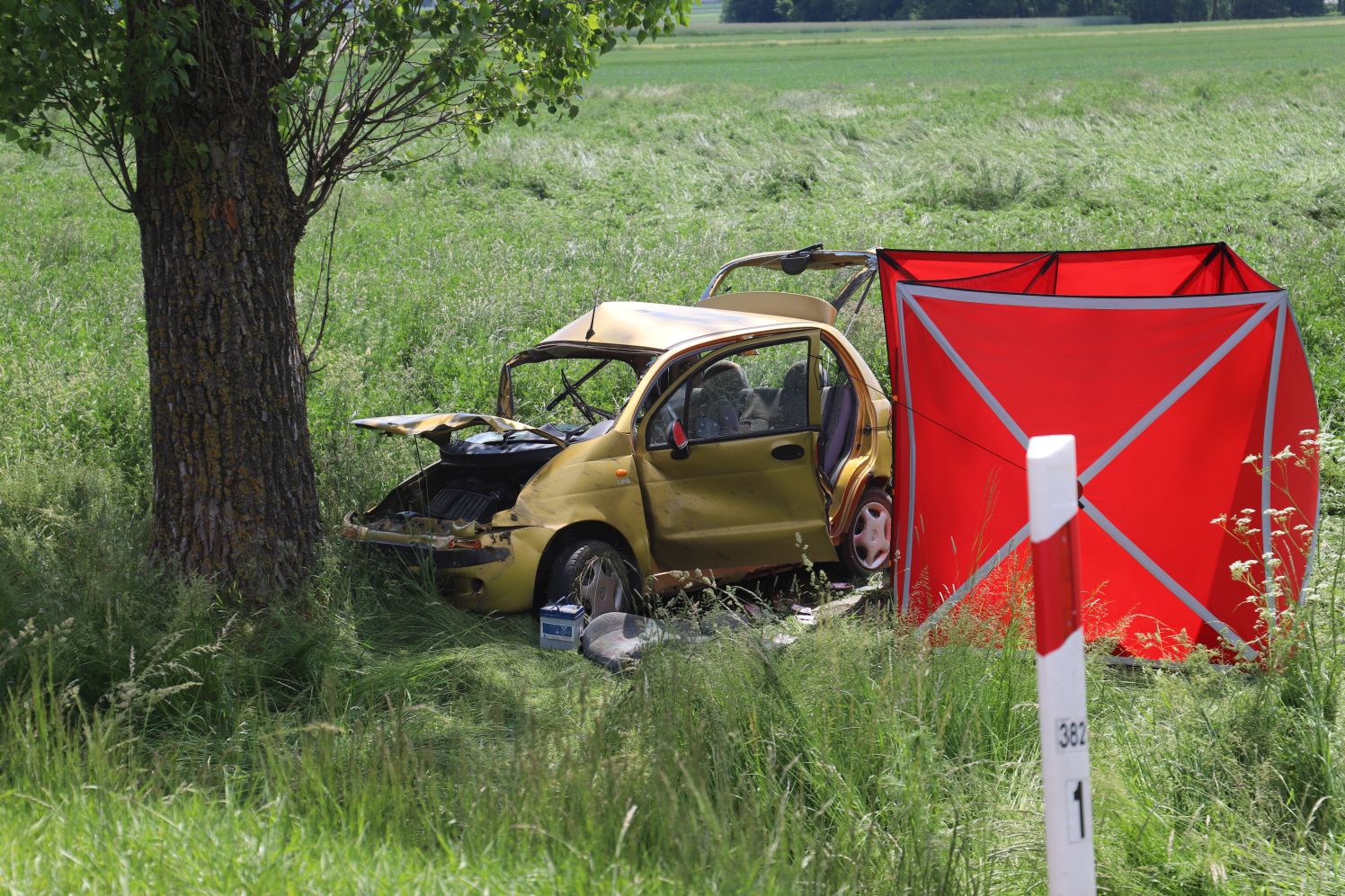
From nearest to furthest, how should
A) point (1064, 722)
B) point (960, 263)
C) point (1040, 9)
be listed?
1. point (1064, 722)
2. point (960, 263)
3. point (1040, 9)

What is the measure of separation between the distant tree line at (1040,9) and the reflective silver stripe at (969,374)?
9877cm

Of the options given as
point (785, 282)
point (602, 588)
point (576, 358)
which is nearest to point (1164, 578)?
point (602, 588)

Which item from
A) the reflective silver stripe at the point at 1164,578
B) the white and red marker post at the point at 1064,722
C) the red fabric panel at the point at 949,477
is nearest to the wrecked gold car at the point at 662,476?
the red fabric panel at the point at 949,477

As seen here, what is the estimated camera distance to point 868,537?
835 centimetres

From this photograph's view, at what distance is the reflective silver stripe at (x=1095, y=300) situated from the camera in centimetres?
614

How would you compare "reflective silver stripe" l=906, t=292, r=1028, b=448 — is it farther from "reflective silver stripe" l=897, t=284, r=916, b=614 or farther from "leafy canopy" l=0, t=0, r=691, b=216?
"leafy canopy" l=0, t=0, r=691, b=216

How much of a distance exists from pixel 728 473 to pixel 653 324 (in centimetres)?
106

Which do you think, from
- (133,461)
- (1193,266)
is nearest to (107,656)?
(133,461)

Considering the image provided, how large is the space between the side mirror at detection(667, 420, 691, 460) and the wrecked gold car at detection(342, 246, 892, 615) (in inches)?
0.4

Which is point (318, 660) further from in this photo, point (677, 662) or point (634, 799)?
point (634, 799)

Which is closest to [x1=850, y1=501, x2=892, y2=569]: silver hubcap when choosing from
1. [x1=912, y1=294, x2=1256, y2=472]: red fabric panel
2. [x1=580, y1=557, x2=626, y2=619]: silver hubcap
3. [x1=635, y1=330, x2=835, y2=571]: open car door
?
[x1=635, y1=330, x2=835, y2=571]: open car door

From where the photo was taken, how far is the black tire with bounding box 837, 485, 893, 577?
8242 millimetres

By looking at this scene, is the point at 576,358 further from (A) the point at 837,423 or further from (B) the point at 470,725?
(B) the point at 470,725

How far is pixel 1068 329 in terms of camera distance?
21.0 ft
